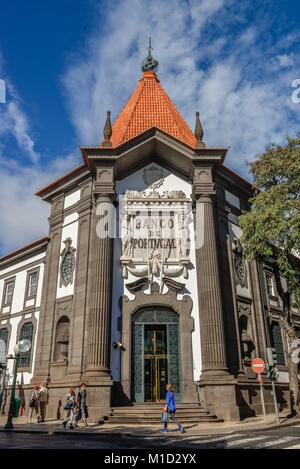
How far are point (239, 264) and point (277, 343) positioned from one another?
6.29m

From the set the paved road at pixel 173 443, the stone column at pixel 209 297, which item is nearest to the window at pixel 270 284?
the stone column at pixel 209 297

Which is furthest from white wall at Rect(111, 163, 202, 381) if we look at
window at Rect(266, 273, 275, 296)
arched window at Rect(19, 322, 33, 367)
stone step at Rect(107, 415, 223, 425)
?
window at Rect(266, 273, 275, 296)

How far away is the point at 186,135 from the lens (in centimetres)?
2689

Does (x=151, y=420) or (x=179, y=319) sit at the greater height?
(x=179, y=319)

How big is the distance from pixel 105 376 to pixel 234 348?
22.6 ft

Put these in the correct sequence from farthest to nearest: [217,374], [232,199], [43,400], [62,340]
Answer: [232,199]
[62,340]
[43,400]
[217,374]

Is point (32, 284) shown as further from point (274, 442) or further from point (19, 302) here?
point (274, 442)

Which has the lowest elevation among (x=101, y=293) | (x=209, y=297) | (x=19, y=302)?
(x=209, y=297)

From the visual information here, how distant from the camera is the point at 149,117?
27422 millimetres

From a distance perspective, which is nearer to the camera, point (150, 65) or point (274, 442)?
point (274, 442)

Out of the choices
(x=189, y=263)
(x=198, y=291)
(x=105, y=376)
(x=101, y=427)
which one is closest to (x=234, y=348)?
(x=198, y=291)

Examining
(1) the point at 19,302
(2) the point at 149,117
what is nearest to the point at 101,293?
(1) the point at 19,302
